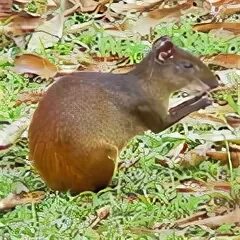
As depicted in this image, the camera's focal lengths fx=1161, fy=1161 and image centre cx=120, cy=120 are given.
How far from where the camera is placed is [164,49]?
15.6ft

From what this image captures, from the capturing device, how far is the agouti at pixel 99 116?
14.9 ft

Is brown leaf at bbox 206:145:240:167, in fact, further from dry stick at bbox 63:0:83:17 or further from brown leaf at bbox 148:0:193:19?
dry stick at bbox 63:0:83:17

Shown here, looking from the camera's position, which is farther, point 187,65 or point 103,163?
point 187,65

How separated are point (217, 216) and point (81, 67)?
2.06 metres

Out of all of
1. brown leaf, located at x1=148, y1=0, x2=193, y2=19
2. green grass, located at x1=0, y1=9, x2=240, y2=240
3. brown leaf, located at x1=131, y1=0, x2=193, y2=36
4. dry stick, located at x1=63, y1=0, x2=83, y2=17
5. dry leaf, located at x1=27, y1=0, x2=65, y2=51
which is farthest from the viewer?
dry stick, located at x1=63, y1=0, x2=83, y2=17

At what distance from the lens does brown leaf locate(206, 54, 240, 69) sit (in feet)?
20.4

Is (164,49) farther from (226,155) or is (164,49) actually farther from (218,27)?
(218,27)

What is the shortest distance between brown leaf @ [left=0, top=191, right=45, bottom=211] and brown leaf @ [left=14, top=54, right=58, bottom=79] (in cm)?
153

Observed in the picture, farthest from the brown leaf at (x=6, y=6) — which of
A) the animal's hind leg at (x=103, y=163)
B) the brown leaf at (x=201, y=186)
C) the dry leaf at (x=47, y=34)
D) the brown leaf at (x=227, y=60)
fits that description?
the animal's hind leg at (x=103, y=163)

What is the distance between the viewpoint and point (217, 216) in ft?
14.9

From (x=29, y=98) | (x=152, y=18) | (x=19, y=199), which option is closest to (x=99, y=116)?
(x=19, y=199)

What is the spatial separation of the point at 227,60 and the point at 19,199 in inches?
74.3

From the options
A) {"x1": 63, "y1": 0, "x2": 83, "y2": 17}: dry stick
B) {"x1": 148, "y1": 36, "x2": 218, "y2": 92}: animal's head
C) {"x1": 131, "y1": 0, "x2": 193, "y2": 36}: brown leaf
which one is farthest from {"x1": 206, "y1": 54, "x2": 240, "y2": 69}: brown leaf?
{"x1": 148, "y1": 36, "x2": 218, "y2": 92}: animal's head

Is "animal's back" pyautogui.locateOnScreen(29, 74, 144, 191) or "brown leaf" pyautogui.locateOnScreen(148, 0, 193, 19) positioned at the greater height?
"animal's back" pyautogui.locateOnScreen(29, 74, 144, 191)
